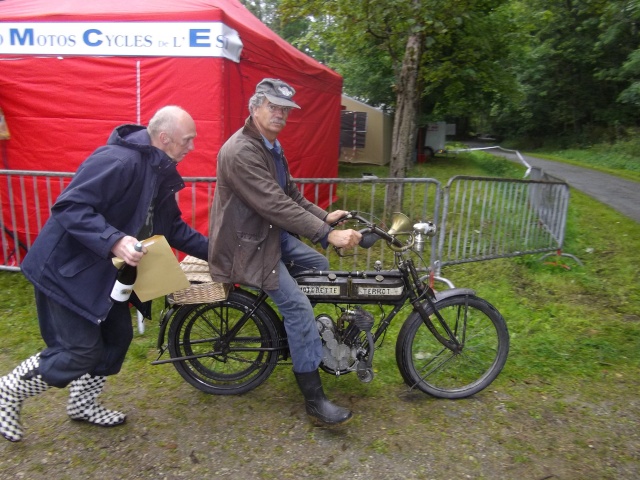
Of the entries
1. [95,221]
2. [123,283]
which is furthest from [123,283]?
[95,221]

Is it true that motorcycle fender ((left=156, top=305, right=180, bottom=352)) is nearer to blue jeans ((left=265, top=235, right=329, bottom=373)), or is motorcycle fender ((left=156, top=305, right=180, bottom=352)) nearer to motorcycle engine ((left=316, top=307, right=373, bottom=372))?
blue jeans ((left=265, top=235, right=329, bottom=373))

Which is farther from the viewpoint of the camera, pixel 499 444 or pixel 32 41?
pixel 32 41

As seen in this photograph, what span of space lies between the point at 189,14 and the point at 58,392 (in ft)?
13.6

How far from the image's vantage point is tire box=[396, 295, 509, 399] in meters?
3.44

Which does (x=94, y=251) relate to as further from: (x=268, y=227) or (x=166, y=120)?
(x=268, y=227)

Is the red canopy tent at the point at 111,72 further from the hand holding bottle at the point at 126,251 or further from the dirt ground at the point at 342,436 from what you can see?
the hand holding bottle at the point at 126,251

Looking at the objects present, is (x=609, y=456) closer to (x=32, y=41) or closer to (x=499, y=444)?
(x=499, y=444)

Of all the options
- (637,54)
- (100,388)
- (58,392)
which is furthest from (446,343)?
(637,54)

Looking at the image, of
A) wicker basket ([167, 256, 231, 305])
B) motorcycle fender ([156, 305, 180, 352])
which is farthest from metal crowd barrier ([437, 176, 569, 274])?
motorcycle fender ([156, 305, 180, 352])

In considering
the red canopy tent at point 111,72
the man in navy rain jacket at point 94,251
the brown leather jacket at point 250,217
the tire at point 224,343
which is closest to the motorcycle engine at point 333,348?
the tire at point 224,343

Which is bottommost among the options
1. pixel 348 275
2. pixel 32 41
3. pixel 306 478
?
pixel 306 478

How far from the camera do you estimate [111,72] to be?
6047 mm

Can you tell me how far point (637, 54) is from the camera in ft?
71.5

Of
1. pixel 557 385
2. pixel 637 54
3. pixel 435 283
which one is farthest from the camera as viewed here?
pixel 637 54
